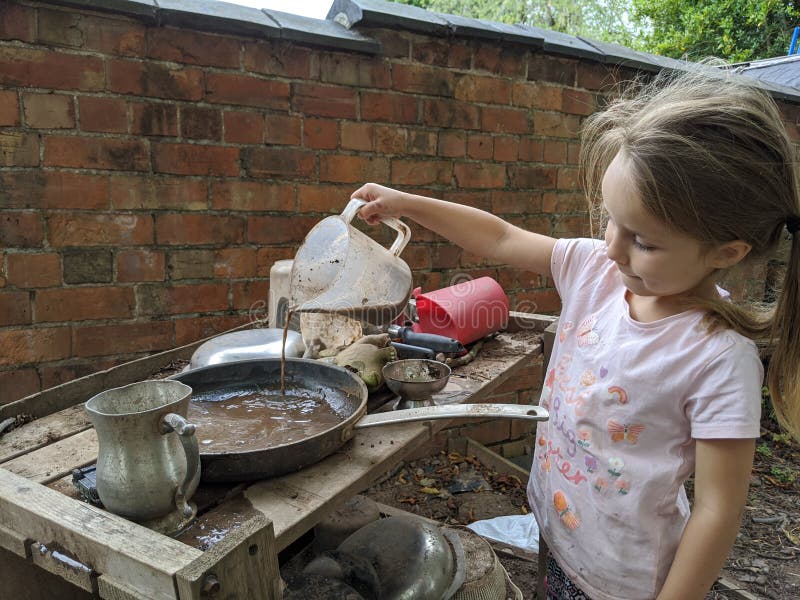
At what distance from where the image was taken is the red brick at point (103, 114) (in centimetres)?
170

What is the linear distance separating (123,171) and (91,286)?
38 cm

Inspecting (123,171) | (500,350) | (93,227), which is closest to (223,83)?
(123,171)

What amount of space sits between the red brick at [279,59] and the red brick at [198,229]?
523 millimetres

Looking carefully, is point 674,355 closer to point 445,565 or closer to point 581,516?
point 581,516

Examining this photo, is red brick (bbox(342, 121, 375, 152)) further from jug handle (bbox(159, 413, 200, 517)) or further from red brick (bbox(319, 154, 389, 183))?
jug handle (bbox(159, 413, 200, 517))

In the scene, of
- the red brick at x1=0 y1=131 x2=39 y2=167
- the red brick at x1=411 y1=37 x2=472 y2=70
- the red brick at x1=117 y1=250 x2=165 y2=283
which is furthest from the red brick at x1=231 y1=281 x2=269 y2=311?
the red brick at x1=411 y1=37 x2=472 y2=70

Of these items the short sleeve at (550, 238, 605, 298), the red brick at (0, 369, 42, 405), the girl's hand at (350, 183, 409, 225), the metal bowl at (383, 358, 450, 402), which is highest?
the girl's hand at (350, 183, 409, 225)

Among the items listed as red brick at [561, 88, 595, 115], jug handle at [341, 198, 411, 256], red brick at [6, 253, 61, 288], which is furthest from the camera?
red brick at [561, 88, 595, 115]

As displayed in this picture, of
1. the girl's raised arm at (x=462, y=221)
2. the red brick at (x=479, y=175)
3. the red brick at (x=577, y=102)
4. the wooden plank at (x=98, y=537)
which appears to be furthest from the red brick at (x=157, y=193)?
the red brick at (x=577, y=102)

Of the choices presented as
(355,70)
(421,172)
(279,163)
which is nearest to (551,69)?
(421,172)

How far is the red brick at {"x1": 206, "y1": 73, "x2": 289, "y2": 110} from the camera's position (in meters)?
1.86

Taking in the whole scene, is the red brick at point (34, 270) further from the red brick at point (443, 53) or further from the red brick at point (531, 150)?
the red brick at point (531, 150)

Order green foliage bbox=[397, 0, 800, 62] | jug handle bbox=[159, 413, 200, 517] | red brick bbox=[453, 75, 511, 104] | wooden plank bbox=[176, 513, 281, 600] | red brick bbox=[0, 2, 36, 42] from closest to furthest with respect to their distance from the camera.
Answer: wooden plank bbox=[176, 513, 281, 600]
jug handle bbox=[159, 413, 200, 517]
red brick bbox=[0, 2, 36, 42]
red brick bbox=[453, 75, 511, 104]
green foliage bbox=[397, 0, 800, 62]

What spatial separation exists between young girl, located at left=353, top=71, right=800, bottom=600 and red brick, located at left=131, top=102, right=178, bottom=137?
1328 millimetres
